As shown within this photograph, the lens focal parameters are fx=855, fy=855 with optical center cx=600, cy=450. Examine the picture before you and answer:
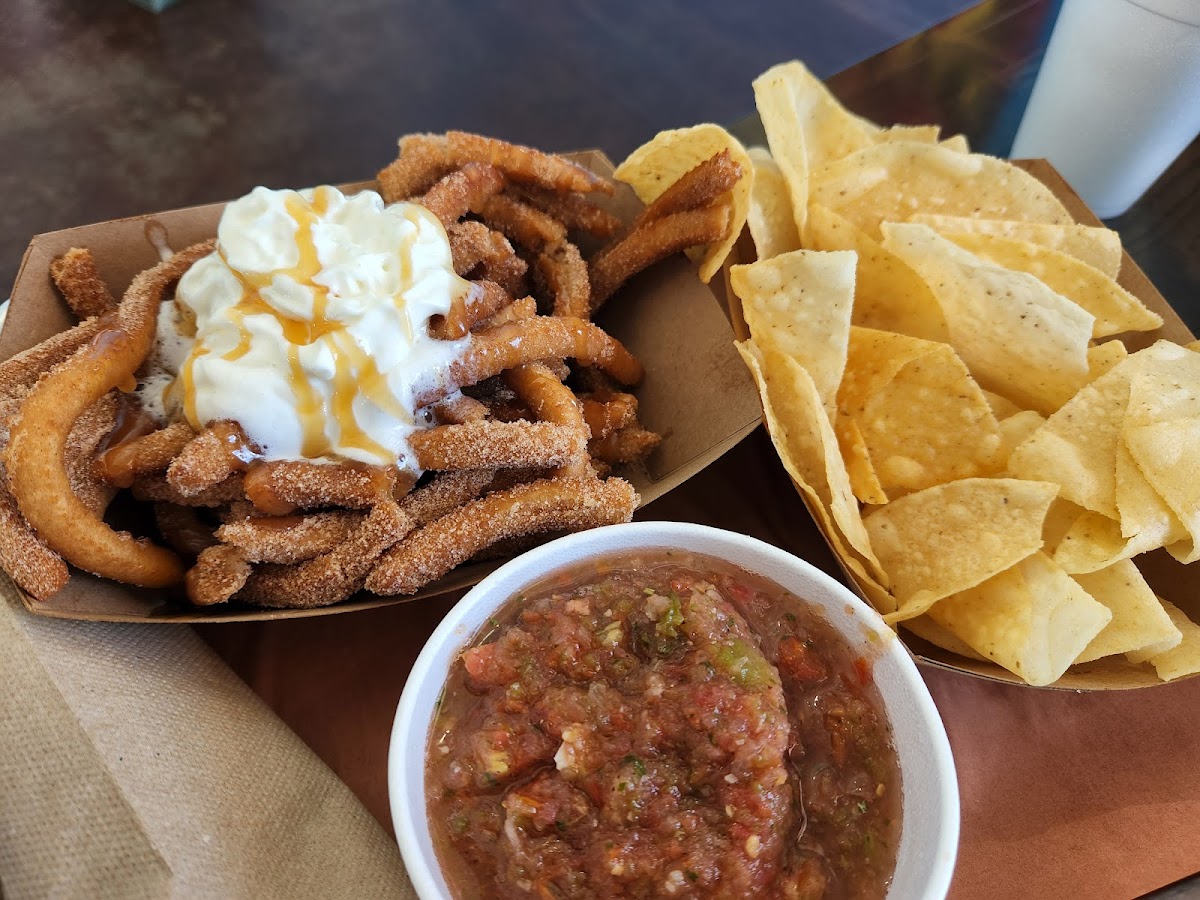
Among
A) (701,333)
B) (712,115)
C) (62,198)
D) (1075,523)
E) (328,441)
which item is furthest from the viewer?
(712,115)

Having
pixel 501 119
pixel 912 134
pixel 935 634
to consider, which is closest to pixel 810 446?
pixel 935 634

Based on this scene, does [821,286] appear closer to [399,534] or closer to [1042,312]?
Result: [1042,312]

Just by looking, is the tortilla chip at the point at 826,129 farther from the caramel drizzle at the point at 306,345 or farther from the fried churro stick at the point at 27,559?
the fried churro stick at the point at 27,559

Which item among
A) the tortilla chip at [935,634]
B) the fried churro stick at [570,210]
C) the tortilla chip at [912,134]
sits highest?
the tortilla chip at [912,134]

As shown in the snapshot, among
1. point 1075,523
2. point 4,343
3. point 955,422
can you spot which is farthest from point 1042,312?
point 4,343

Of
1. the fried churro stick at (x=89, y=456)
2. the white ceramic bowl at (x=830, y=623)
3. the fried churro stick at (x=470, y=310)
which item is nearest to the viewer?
the white ceramic bowl at (x=830, y=623)

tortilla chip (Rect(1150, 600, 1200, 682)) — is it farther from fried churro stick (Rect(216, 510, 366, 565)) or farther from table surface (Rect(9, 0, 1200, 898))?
fried churro stick (Rect(216, 510, 366, 565))

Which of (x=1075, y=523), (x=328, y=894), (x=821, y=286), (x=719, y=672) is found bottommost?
(x=328, y=894)

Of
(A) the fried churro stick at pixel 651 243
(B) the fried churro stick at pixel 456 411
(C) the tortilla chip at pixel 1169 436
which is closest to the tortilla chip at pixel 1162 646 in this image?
(C) the tortilla chip at pixel 1169 436
